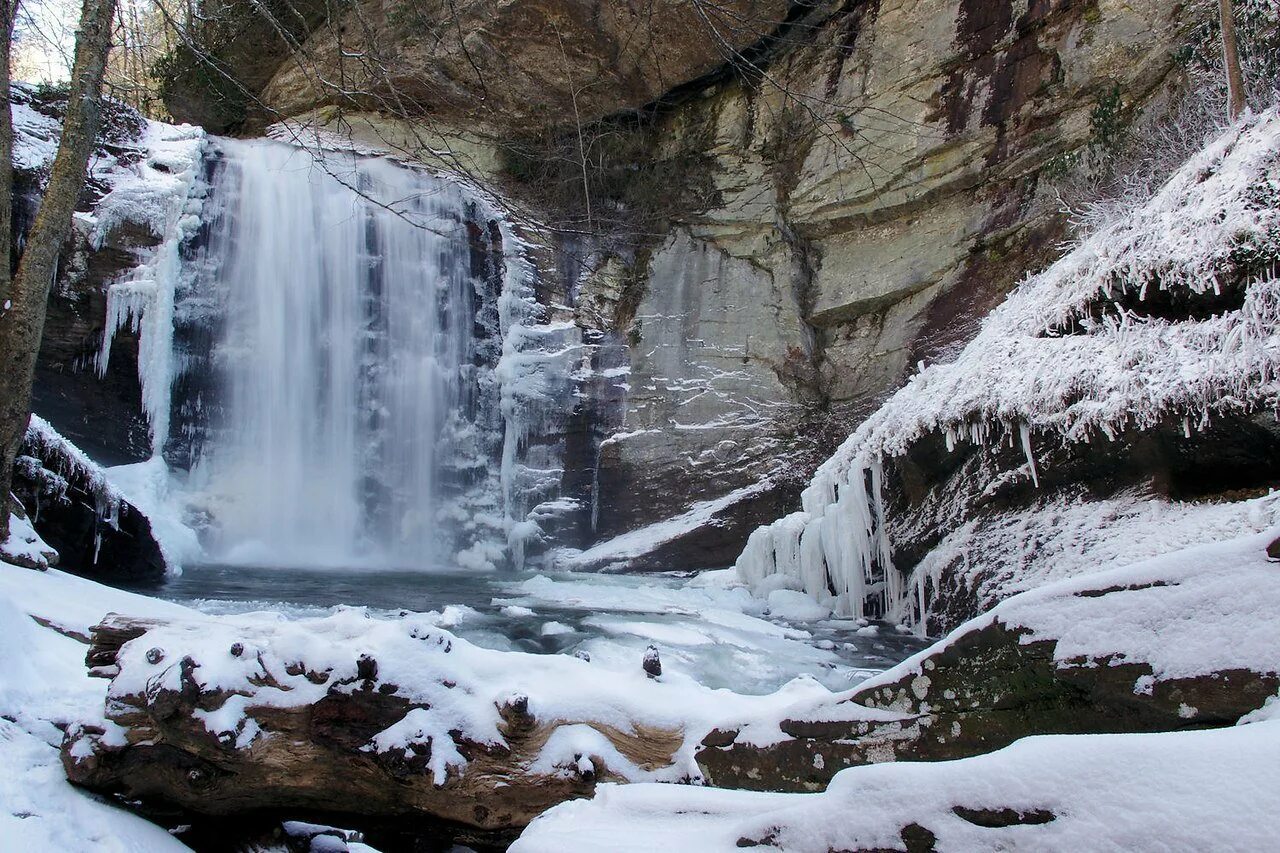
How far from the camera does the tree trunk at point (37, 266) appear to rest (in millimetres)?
4914

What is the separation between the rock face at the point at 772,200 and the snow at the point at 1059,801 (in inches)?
411

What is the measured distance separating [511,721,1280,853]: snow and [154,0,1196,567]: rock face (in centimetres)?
1044

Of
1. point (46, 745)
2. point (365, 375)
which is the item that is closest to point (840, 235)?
point (365, 375)

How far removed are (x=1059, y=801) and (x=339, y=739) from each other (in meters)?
2.25

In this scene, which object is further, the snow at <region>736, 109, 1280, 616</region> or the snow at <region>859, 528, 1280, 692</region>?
the snow at <region>736, 109, 1280, 616</region>

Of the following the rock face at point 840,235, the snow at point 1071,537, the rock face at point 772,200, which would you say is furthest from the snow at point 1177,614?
the rock face at point 840,235

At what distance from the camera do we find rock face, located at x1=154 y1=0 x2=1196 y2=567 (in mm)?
11852

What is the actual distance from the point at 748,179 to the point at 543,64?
14.2ft

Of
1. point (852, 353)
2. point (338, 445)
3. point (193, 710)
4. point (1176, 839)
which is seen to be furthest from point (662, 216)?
point (1176, 839)

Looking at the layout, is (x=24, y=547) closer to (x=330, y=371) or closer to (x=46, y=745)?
(x=46, y=745)

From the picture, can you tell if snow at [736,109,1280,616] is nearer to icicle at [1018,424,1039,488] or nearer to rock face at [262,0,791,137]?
icicle at [1018,424,1039,488]

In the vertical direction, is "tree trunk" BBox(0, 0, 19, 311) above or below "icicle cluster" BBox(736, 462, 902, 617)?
above

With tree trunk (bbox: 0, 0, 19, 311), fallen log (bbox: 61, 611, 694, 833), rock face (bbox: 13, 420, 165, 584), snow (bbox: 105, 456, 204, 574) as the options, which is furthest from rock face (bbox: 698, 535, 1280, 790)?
Result: snow (bbox: 105, 456, 204, 574)

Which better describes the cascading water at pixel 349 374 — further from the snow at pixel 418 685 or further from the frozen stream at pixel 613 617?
the snow at pixel 418 685
